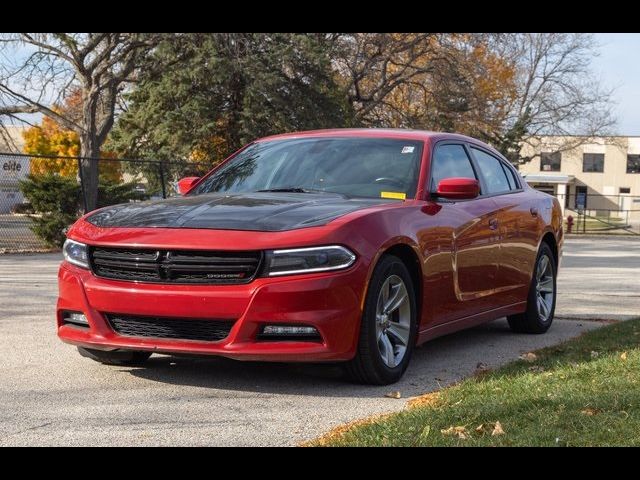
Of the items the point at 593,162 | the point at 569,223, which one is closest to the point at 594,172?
the point at 593,162

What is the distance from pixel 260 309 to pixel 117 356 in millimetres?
1420

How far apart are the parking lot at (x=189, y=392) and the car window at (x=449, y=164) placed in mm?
1374

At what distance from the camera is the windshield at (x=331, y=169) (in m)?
6.55

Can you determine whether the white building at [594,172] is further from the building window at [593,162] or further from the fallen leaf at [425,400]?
the fallen leaf at [425,400]

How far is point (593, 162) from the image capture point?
275ft

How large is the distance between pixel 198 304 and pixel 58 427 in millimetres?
1069

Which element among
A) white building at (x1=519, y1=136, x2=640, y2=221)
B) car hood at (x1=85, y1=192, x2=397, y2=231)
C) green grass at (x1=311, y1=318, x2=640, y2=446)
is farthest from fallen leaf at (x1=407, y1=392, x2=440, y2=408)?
white building at (x1=519, y1=136, x2=640, y2=221)

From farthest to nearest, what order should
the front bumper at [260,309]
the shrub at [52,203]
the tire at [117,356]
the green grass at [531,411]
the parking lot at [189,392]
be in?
the shrub at [52,203] → the tire at [117,356] → the front bumper at [260,309] → the parking lot at [189,392] → the green grass at [531,411]

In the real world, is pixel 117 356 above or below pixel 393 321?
below

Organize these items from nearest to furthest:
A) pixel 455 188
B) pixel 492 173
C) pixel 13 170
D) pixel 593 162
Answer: pixel 455 188, pixel 492 173, pixel 13 170, pixel 593 162

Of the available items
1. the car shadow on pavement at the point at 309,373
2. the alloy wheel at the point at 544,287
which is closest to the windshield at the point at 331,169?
the car shadow on pavement at the point at 309,373

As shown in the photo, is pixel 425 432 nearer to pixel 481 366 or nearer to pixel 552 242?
pixel 481 366
